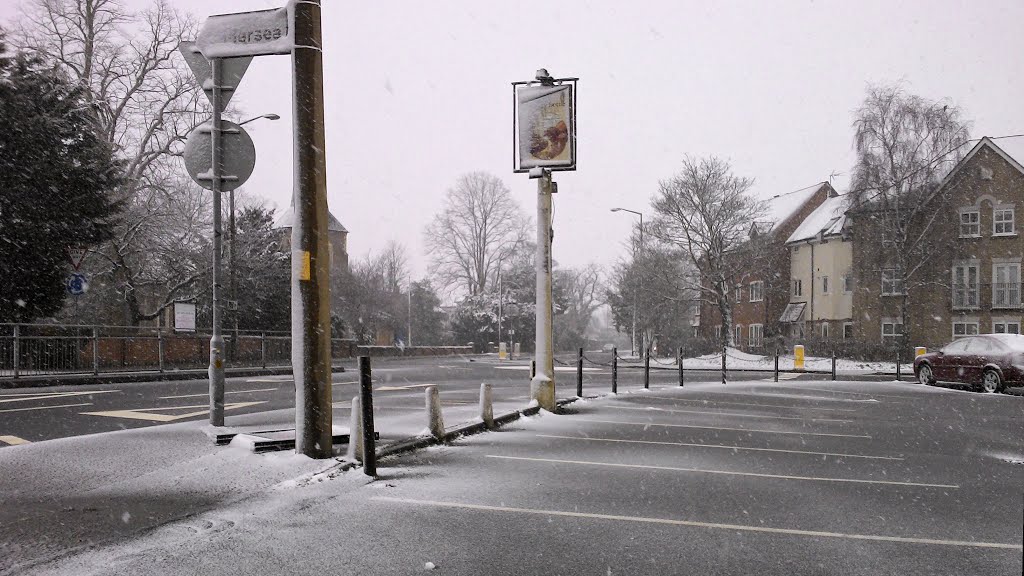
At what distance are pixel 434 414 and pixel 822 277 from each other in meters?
45.0

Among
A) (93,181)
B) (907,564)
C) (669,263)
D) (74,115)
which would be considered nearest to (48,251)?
(93,181)

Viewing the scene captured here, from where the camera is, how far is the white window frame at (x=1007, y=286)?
39469 mm

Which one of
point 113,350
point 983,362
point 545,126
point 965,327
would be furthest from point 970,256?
point 113,350

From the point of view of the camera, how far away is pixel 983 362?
780 inches

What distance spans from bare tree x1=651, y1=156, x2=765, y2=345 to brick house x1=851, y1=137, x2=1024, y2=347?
22.8 ft

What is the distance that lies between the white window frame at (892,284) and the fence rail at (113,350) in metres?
31.6

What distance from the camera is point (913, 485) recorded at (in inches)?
271

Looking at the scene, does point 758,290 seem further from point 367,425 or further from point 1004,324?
point 367,425

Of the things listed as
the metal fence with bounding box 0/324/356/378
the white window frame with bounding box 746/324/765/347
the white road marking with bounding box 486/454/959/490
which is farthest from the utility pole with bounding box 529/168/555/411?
the white window frame with bounding box 746/324/765/347

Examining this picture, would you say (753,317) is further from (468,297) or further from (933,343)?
(468,297)

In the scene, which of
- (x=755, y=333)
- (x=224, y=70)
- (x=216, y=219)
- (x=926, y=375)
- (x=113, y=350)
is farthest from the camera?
(x=755, y=333)

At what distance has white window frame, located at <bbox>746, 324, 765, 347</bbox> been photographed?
177 feet

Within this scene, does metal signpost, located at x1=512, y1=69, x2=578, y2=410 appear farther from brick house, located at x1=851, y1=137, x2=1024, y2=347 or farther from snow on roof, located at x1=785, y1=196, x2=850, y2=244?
snow on roof, located at x1=785, y1=196, x2=850, y2=244

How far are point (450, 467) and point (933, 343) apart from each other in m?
41.6
